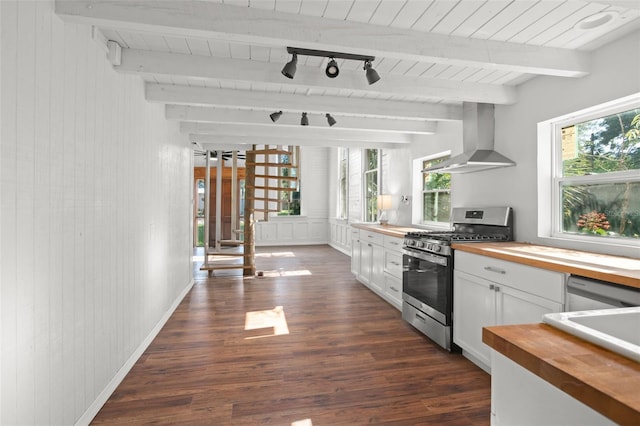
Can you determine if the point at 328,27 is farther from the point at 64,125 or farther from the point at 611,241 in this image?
the point at 611,241

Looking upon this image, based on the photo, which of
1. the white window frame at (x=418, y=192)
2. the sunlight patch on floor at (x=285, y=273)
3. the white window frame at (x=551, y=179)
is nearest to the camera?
the white window frame at (x=551, y=179)

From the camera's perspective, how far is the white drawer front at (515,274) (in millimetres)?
1879

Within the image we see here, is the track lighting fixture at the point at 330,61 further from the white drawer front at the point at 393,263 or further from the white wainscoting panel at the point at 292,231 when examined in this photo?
the white wainscoting panel at the point at 292,231

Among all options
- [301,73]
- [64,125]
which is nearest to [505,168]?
[301,73]

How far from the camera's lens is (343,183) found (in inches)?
352

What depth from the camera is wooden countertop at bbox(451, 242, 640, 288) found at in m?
1.56

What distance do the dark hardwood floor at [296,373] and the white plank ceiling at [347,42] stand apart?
2131 mm

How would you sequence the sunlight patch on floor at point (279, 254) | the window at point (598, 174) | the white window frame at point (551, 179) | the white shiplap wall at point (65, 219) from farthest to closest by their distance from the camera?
1. the sunlight patch on floor at point (279, 254)
2. the white window frame at point (551, 179)
3. the window at point (598, 174)
4. the white shiplap wall at point (65, 219)

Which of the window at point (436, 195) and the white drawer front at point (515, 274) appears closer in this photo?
the white drawer front at point (515, 274)

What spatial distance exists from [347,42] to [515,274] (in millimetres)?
1785

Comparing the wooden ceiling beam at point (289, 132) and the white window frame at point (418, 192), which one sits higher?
the wooden ceiling beam at point (289, 132)

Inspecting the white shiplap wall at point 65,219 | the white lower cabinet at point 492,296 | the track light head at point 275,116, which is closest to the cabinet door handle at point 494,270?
the white lower cabinet at point 492,296

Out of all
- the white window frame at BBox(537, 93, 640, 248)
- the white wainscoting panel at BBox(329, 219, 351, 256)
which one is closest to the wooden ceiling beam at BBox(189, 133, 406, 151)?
the white window frame at BBox(537, 93, 640, 248)

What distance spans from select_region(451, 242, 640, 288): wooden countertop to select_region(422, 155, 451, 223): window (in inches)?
71.7
